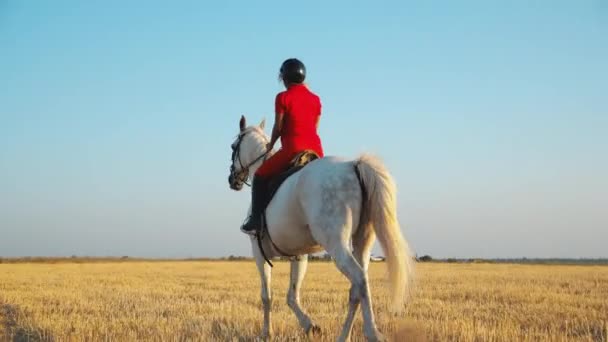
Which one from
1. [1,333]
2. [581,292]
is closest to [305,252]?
[1,333]

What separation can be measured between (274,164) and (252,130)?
1.85 metres

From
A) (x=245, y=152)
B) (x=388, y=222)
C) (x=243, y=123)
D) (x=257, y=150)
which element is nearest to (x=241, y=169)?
(x=245, y=152)

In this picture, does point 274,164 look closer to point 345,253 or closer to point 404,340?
point 345,253

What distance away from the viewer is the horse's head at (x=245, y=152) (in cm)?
824

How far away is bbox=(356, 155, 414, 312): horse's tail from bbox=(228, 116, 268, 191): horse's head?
2.62 m

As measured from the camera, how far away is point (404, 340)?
21.3ft

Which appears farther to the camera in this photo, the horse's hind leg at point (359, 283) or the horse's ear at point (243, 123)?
the horse's ear at point (243, 123)

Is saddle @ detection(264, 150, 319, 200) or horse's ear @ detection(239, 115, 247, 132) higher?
horse's ear @ detection(239, 115, 247, 132)

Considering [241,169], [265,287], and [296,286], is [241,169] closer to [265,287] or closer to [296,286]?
[265,287]

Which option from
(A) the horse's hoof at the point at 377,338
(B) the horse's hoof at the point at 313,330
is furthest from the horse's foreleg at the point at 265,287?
(A) the horse's hoof at the point at 377,338

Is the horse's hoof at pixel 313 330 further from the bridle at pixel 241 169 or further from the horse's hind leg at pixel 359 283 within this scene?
the bridle at pixel 241 169

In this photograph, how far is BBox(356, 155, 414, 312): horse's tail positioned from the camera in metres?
5.60

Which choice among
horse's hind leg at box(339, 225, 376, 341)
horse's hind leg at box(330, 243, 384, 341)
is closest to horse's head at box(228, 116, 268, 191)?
horse's hind leg at box(339, 225, 376, 341)

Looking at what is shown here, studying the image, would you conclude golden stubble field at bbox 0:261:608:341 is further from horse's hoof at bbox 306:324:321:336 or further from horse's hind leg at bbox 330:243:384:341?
horse's hind leg at bbox 330:243:384:341
